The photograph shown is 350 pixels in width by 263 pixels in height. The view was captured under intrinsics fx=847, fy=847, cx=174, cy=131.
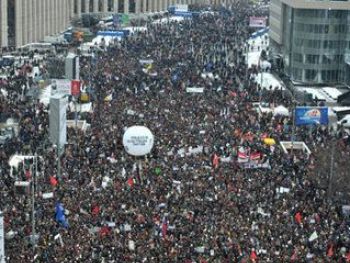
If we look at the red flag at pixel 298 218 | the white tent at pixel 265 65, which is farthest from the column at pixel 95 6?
the red flag at pixel 298 218

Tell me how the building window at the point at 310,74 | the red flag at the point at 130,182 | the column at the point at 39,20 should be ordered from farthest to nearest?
the column at the point at 39,20, the building window at the point at 310,74, the red flag at the point at 130,182

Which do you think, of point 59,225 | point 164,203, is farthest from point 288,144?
point 59,225

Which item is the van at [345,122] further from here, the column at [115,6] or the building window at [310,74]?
the column at [115,6]

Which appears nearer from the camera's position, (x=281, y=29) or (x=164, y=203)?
(x=164, y=203)

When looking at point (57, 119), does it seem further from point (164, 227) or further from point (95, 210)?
point (164, 227)

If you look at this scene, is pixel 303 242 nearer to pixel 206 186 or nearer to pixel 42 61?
pixel 206 186

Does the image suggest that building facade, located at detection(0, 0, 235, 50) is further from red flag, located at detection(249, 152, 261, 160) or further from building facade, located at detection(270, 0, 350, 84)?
red flag, located at detection(249, 152, 261, 160)
